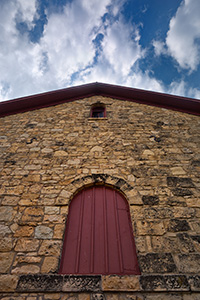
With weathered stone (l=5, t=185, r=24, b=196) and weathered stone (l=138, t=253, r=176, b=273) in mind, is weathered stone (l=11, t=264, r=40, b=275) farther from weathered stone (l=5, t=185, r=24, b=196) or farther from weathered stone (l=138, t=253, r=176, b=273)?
weathered stone (l=138, t=253, r=176, b=273)

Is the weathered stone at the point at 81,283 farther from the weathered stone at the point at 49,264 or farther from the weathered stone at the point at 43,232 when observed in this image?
the weathered stone at the point at 43,232

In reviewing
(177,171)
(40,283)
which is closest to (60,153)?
(40,283)

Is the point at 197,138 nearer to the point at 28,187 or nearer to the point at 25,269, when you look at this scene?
the point at 28,187

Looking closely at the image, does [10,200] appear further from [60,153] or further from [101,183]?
[101,183]

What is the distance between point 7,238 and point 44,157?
1826mm

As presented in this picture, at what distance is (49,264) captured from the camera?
2424mm

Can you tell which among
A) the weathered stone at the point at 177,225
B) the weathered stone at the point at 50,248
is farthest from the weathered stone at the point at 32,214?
the weathered stone at the point at 177,225

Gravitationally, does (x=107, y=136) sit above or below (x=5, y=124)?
below

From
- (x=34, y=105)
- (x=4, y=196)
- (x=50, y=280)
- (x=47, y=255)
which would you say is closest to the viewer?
(x=50, y=280)

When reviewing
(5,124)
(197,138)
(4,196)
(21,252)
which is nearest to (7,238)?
(21,252)

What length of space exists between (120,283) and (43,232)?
1.42 m

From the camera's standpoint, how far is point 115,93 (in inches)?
232

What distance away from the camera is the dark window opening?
5.36 meters

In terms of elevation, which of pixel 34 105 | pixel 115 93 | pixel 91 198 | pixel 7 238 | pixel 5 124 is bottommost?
pixel 7 238
